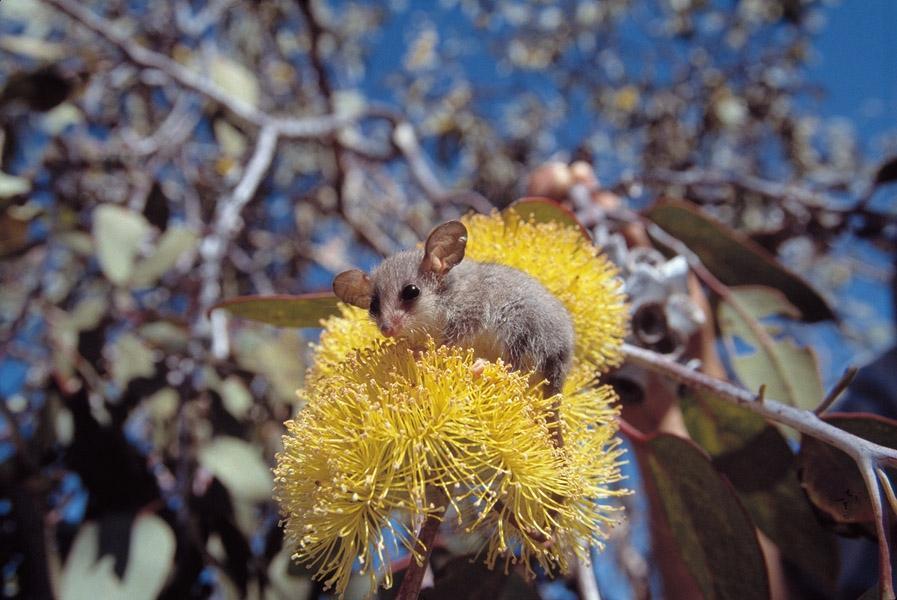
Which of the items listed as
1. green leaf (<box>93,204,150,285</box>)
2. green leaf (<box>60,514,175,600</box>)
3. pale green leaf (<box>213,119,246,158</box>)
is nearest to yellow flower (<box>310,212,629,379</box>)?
green leaf (<box>60,514,175,600</box>)

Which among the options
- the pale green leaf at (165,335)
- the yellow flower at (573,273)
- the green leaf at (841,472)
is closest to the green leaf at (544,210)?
the yellow flower at (573,273)

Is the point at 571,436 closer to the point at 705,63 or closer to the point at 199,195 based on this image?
the point at 199,195

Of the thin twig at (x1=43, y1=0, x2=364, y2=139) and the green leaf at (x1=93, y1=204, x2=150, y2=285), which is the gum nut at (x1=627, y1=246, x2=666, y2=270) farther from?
the green leaf at (x1=93, y1=204, x2=150, y2=285)

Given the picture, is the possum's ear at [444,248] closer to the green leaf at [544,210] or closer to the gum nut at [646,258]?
the green leaf at [544,210]

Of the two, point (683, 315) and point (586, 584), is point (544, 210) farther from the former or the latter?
point (586, 584)

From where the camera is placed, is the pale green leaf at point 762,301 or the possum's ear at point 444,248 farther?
the pale green leaf at point 762,301

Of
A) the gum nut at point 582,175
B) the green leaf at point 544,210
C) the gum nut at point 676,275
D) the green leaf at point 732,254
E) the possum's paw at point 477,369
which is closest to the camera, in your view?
the possum's paw at point 477,369

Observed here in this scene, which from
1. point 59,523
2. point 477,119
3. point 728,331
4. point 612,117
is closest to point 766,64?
point 612,117

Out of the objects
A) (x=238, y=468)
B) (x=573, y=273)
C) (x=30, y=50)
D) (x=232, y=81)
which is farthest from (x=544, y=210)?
(x=30, y=50)
